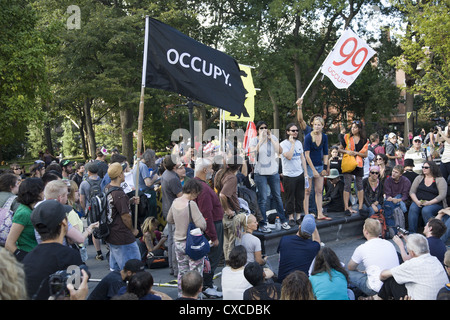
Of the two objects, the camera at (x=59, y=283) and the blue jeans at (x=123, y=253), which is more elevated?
the camera at (x=59, y=283)

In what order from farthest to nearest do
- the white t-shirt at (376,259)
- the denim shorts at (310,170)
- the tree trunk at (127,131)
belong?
the tree trunk at (127,131) < the denim shorts at (310,170) < the white t-shirt at (376,259)

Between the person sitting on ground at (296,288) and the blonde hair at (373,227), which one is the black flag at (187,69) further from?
the person sitting on ground at (296,288)

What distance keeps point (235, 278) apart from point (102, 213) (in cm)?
188

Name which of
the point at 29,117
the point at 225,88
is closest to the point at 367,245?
the point at 225,88

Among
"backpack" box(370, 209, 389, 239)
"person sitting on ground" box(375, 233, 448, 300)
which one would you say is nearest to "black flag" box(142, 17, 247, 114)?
"person sitting on ground" box(375, 233, 448, 300)

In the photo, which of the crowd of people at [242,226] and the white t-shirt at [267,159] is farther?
the white t-shirt at [267,159]

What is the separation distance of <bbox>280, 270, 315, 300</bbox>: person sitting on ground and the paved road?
7.75 ft

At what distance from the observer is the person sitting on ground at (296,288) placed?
3803mm

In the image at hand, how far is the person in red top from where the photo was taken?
18.9 feet

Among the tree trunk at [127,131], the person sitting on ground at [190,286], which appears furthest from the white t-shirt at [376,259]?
the tree trunk at [127,131]

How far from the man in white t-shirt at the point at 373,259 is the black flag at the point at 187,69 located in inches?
114

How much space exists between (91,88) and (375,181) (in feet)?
59.6

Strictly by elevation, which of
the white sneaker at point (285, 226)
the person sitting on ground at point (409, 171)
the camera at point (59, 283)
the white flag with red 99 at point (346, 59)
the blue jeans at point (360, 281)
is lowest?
the blue jeans at point (360, 281)

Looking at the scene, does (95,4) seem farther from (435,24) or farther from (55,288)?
(55,288)
